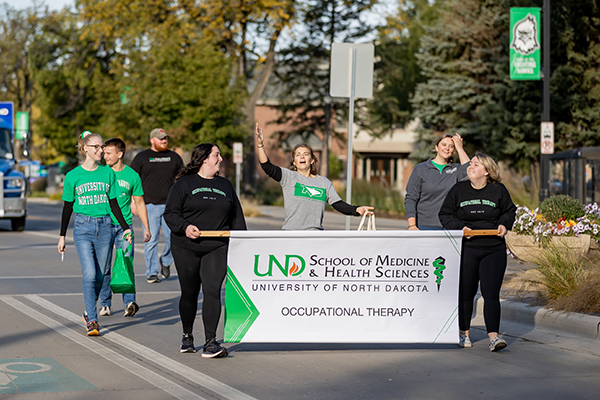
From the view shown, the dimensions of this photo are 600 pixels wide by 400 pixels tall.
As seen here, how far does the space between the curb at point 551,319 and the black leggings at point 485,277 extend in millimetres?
1139

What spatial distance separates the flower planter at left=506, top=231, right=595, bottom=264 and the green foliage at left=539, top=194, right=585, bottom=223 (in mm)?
641

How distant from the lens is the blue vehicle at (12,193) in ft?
68.3

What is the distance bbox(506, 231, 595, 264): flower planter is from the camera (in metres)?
10.9

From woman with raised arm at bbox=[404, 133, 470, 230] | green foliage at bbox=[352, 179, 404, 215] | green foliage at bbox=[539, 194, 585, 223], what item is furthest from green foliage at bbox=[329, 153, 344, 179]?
woman with raised arm at bbox=[404, 133, 470, 230]

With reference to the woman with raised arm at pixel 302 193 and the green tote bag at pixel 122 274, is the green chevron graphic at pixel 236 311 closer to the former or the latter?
the woman with raised arm at pixel 302 193

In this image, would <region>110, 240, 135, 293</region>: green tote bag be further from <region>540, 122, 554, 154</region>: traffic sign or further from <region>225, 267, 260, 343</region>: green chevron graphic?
<region>540, 122, 554, 154</region>: traffic sign

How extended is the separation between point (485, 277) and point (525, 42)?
15.6m

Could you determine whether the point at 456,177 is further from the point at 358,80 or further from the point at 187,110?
the point at 187,110

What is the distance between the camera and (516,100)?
30625 millimetres

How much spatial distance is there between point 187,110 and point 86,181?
24332mm

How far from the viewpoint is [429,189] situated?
8.16 m

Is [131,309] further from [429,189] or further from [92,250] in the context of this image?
[429,189]

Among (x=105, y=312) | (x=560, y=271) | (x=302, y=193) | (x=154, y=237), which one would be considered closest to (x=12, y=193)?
(x=154, y=237)

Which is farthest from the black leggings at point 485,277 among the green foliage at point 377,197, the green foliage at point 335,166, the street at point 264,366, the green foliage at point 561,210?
the green foliage at point 335,166
